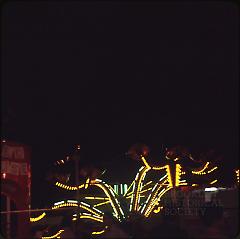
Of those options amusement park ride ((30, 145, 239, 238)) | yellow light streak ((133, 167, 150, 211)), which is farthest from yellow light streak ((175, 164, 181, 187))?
yellow light streak ((133, 167, 150, 211))

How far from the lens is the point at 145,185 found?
35.0ft

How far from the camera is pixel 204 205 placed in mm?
10945

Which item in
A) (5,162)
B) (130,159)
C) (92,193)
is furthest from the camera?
(130,159)

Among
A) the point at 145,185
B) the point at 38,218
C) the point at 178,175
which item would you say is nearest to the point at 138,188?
the point at 145,185

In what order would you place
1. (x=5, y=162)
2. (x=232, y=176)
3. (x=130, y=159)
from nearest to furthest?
(x=5, y=162), (x=130, y=159), (x=232, y=176)

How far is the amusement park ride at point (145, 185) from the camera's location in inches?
384

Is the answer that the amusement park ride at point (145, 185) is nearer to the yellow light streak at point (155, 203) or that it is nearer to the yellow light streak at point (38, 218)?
the yellow light streak at point (155, 203)

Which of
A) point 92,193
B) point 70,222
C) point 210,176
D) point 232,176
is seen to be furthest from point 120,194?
point 232,176

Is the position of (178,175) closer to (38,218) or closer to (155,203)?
(155,203)

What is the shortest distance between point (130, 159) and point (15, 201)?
10.1 ft

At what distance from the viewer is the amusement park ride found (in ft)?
32.0

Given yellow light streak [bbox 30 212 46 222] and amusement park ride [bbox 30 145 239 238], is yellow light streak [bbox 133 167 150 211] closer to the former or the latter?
amusement park ride [bbox 30 145 239 238]

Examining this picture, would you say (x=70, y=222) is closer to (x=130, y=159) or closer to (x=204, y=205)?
(x=130, y=159)

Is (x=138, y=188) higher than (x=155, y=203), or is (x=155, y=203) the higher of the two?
(x=138, y=188)
